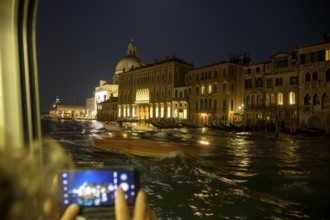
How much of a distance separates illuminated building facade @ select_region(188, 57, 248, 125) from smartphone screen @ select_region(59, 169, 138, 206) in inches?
1351

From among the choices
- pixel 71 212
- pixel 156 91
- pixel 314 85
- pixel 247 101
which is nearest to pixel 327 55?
pixel 314 85

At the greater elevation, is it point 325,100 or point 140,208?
point 325,100

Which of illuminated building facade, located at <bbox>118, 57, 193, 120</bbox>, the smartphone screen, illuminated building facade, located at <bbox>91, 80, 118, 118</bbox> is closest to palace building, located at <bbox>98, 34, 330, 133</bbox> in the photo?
illuminated building facade, located at <bbox>118, 57, 193, 120</bbox>

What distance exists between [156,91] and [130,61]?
28.2m

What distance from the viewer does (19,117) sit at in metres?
1.88

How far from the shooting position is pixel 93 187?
1.38 m

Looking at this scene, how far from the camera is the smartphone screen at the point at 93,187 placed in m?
1.37

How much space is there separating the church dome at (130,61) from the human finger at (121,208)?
235 feet

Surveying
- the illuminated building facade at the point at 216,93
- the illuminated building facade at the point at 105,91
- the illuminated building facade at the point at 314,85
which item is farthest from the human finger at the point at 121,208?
the illuminated building facade at the point at 105,91

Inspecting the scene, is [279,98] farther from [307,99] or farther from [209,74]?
[209,74]

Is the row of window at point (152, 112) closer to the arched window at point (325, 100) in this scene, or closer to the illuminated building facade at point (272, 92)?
the illuminated building facade at point (272, 92)

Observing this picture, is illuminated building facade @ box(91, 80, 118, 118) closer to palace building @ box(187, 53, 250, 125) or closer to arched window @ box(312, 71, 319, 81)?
palace building @ box(187, 53, 250, 125)

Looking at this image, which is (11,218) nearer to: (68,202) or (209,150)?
(68,202)

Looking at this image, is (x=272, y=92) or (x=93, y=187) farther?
(x=272, y=92)
